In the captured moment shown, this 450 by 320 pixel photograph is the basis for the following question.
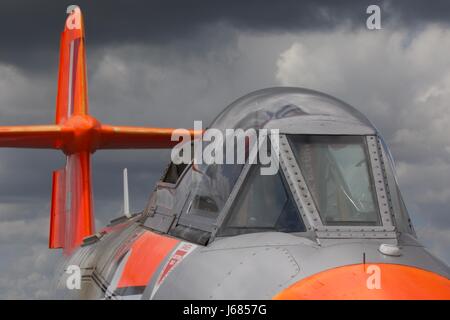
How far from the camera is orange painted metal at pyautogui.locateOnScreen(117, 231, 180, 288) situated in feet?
22.4

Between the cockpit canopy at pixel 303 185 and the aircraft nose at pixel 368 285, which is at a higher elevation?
the cockpit canopy at pixel 303 185

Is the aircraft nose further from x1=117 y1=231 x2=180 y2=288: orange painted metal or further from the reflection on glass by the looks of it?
x1=117 y1=231 x2=180 y2=288: orange painted metal

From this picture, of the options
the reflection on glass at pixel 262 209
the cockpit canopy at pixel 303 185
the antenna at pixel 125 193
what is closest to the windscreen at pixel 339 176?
the cockpit canopy at pixel 303 185

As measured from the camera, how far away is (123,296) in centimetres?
700

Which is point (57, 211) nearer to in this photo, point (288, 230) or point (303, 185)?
point (303, 185)

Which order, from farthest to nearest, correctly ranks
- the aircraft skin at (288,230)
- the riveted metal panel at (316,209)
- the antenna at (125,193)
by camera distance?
the antenna at (125,193) < the riveted metal panel at (316,209) < the aircraft skin at (288,230)

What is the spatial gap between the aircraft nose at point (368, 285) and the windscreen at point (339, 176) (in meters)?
0.92

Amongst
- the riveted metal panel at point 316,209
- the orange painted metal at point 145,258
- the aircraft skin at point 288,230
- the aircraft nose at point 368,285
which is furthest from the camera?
the orange painted metal at point 145,258

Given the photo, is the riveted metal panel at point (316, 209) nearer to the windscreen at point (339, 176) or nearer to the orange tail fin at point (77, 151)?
the windscreen at point (339, 176)

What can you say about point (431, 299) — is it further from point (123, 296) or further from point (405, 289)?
point (123, 296)

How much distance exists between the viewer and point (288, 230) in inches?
247

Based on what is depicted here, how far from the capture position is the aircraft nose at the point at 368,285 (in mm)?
5113

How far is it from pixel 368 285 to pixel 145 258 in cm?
263
